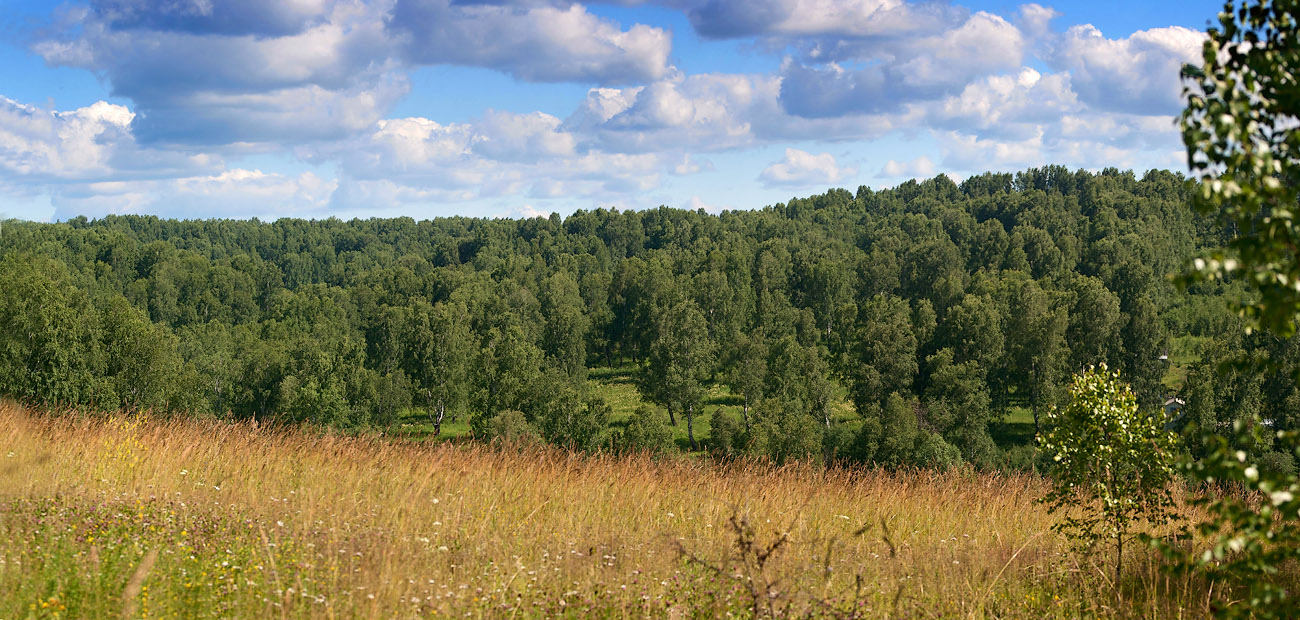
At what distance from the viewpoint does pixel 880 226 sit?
158875 mm

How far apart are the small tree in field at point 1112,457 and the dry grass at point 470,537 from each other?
48cm

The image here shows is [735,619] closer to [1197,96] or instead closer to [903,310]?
[1197,96]

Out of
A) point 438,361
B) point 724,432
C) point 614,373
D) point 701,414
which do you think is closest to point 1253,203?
point 724,432

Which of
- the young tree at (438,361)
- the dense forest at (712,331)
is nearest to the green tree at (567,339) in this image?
the dense forest at (712,331)

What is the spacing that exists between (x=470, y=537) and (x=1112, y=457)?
5.34 metres

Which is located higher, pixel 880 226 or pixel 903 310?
pixel 880 226

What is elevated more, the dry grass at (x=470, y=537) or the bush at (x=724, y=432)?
the dry grass at (x=470, y=537)

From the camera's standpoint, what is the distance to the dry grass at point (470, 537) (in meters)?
5.51

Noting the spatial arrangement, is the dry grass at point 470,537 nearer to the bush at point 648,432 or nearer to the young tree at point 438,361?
the bush at point 648,432

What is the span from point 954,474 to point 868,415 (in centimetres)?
4910

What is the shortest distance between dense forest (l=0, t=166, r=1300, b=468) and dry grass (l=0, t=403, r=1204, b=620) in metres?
2.22

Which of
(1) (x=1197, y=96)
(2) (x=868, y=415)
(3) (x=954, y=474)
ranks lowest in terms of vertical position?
(2) (x=868, y=415)

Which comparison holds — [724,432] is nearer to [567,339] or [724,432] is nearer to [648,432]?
[648,432]

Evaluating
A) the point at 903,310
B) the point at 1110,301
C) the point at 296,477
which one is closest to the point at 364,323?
the point at 903,310
